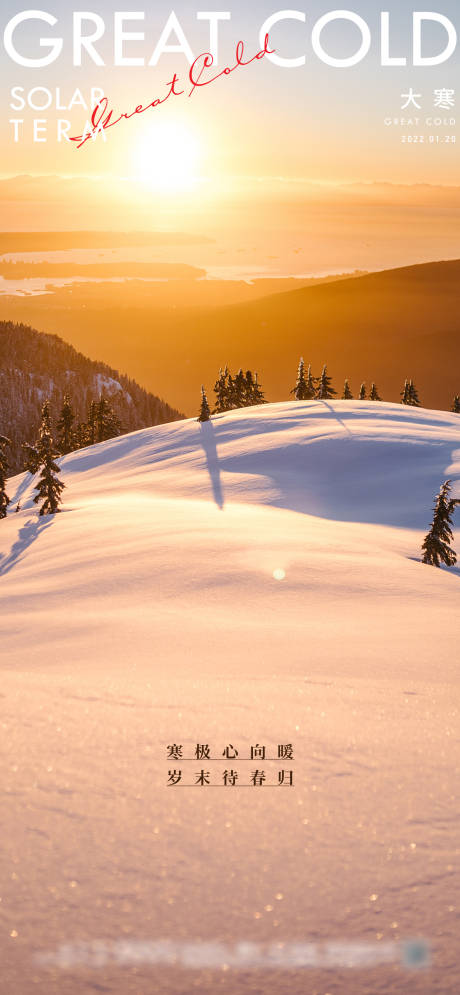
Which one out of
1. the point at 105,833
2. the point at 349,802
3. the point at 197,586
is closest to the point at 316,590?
the point at 197,586

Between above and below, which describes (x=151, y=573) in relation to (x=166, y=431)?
below

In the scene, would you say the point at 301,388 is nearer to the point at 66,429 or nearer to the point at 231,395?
the point at 231,395

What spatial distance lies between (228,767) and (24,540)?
64.4 feet

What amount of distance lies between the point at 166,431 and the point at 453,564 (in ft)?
133

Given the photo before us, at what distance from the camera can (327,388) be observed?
75688 mm

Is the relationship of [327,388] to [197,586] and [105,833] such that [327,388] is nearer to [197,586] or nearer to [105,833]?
[197,586]

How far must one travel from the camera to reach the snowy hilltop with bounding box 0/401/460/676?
899 cm

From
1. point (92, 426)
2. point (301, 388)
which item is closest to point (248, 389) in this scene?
point (301, 388)

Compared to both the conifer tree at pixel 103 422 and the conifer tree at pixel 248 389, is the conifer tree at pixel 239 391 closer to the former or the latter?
the conifer tree at pixel 248 389

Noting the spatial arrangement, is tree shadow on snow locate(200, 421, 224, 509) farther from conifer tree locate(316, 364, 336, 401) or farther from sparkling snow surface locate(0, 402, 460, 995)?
conifer tree locate(316, 364, 336, 401)

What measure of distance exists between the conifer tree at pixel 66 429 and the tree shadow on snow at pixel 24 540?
176ft

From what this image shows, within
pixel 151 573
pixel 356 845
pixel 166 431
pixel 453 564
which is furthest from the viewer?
pixel 166 431

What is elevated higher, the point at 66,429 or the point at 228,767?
the point at 66,429

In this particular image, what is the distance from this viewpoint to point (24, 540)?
23172mm
